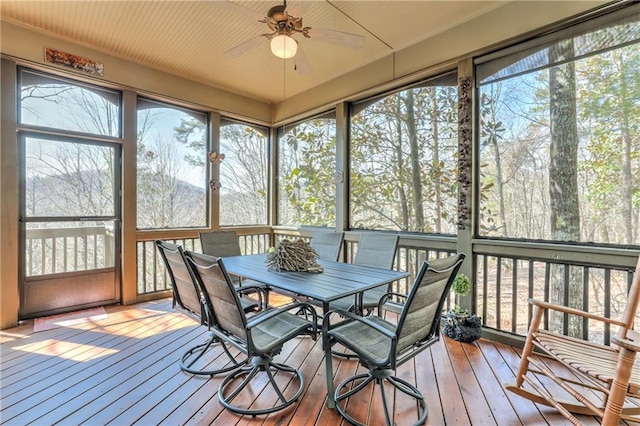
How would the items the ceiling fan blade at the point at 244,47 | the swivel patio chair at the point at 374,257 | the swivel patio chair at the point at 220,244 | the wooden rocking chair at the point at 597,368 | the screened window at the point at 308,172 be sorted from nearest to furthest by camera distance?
the wooden rocking chair at the point at 597,368
the ceiling fan blade at the point at 244,47
the swivel patio chair at the point at 374,257
the swivel patio chair at the point at 220,244
the screened window at the point at 308,172

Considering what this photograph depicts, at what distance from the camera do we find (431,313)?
1800 millimetres

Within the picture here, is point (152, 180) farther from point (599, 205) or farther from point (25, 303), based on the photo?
point (599, 205)

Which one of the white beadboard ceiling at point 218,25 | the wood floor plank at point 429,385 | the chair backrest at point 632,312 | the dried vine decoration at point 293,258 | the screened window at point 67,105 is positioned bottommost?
the wood floor plank at point 429,385

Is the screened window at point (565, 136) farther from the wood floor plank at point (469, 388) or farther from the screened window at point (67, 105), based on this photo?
the screened window at point (67, 105)

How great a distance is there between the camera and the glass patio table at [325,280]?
192cm

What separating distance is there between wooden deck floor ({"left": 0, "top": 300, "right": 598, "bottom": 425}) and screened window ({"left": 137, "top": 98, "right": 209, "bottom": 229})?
176 cm

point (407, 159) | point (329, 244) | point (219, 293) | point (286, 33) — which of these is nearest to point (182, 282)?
point (219, 293)

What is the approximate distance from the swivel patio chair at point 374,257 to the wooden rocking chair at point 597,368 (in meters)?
1.15

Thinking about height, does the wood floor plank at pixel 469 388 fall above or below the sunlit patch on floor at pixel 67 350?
below

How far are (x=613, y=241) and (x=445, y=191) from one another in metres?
1.43

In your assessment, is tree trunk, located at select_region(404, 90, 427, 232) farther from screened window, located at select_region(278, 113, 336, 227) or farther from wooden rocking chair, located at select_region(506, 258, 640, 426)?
wooden rocking chair, located at select_region(506, 258, 640, 426)

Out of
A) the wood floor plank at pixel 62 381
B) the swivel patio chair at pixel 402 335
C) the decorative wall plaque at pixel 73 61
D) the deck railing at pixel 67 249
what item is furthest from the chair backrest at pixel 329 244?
the decorative wall plaque at pixel 73 61

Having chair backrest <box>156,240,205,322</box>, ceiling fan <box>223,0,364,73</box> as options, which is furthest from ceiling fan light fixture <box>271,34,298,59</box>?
chair backrest <box>156,240,205,322</box>

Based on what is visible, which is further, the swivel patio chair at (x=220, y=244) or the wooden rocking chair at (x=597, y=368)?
the swivel patio chair at (x=220, y=244)
